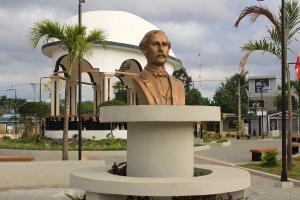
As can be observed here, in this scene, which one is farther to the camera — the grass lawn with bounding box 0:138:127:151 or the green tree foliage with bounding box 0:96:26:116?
the green tree foliage with bounding box 0:96:26:116

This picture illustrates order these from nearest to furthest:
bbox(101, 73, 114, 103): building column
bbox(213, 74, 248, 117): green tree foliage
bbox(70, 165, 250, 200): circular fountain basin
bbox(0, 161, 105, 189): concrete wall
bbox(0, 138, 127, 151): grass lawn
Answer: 1. bbox(70, 165, 250, 200): circular fountain basin
2. bbox(0, 161, 105, 189): concrete wall
3. bbox(0, 138, 127, 151): grass lawn
4. bbox(101, 73, 114, 103): building column
5. bbox(213, 74, 248, 117): green tree foliage

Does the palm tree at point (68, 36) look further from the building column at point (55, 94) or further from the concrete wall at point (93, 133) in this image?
the building column at point (55, 94)

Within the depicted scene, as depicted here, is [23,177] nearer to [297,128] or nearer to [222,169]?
[222,169]

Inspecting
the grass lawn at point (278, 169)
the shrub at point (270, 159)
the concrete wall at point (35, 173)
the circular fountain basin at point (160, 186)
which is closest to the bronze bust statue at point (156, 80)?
the circular fountain basin at point (160, 186)

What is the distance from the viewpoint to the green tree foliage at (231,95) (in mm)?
67938

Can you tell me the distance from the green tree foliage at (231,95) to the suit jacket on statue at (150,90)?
191 ft

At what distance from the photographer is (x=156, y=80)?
32.2ft

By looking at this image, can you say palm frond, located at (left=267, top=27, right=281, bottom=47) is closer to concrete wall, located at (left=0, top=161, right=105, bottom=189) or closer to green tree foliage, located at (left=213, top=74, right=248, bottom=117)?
concrete wall, located at (left=0, top=161, right=105, bottom=189)

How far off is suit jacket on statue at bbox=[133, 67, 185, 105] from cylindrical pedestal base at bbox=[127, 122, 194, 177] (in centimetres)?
74

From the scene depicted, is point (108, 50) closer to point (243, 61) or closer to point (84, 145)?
point (84, 145)

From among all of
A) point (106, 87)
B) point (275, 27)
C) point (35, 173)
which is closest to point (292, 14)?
point (275, 27)

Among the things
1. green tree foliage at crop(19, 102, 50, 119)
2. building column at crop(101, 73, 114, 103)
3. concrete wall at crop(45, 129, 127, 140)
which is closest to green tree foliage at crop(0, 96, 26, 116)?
green tree foliage at crop(19, 102, 50, 119)

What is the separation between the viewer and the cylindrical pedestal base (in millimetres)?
8852

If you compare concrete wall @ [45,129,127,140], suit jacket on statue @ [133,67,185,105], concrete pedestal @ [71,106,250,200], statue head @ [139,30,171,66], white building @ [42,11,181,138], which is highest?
white building @ [42,11,181,138]
